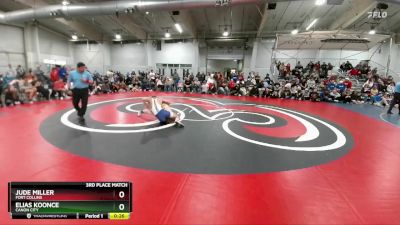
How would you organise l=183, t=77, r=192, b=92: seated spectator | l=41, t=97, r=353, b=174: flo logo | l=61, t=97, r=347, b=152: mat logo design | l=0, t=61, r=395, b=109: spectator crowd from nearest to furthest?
1. l=41, t=97, r=353, b=174: flo logo
2. l=61, t=97, r=347, b=152: mat logo design
3. l=0, t=61, r=395, b=109: spectator crowd
4. l=183, t=77, r=192, b=92: seated spectator

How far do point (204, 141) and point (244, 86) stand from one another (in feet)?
32.4

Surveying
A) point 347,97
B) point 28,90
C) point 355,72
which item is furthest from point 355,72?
point 28,90

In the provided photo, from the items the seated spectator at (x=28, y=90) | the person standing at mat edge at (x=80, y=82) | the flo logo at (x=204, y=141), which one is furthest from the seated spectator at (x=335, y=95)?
the seated spectator at (x=28, y=90)

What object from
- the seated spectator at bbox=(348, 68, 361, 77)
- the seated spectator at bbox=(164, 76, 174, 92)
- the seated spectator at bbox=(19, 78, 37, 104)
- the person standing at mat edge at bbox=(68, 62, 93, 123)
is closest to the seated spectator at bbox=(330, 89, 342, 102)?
the seated spectator at bbox=(348, 68, 361, 77)

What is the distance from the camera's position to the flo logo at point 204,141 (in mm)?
3422

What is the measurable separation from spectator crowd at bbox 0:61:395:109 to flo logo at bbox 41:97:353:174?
3720mm

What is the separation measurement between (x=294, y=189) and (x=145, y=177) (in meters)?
1.96

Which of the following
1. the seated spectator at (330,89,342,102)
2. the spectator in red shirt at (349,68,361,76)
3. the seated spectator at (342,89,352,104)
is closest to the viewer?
the seated spectator at (342,89,352,104)

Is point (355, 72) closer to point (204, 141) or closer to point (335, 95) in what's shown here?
point (335, 95)

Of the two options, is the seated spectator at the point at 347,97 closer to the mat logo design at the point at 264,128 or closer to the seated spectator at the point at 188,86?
the mat logo design at the point at 264,128

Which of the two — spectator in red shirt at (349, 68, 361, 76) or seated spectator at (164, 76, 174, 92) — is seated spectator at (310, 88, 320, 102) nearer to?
spectator in red shirt at (349, 68, 361, 76)
